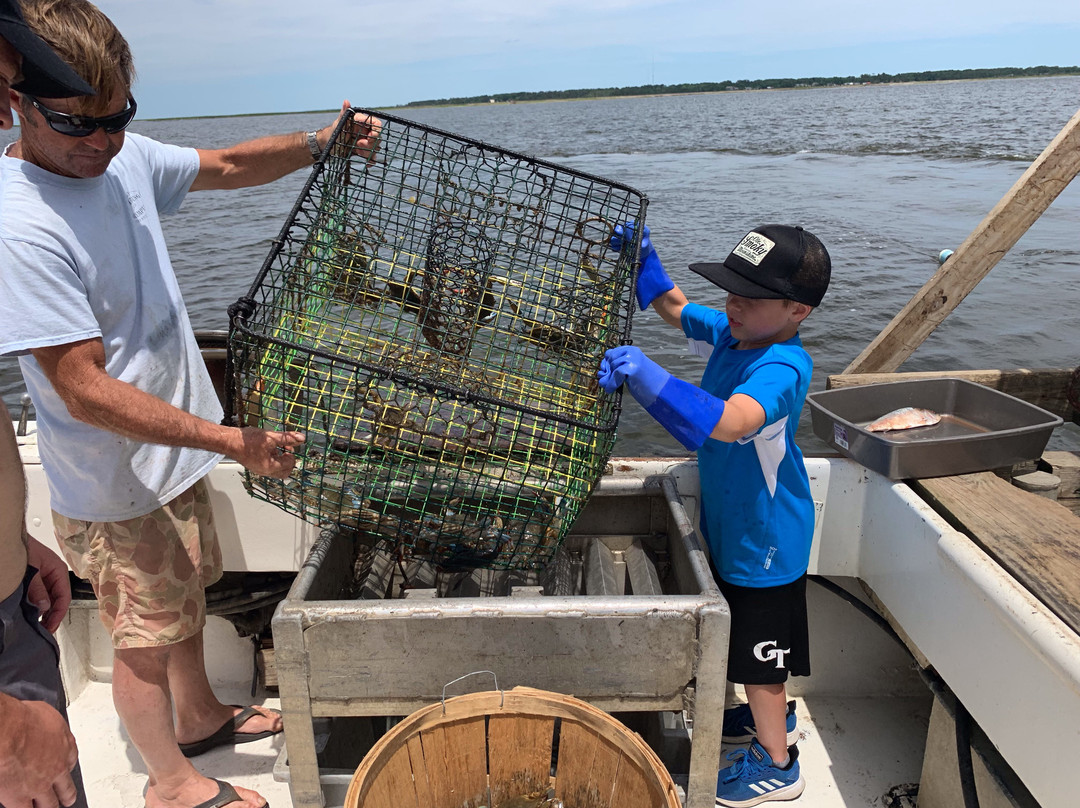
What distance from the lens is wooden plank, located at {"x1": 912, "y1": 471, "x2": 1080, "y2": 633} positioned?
1.87 meters

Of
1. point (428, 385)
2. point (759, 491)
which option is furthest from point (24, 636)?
point (759, 491)

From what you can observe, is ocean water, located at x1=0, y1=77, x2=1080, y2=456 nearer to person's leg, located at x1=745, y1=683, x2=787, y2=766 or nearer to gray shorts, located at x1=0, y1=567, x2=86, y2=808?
person's leg, located at x1=745, y1=683, x2=787, y2=766

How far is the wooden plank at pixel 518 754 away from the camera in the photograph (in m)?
1.79

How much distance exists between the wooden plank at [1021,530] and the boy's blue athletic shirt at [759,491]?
16.1 inches

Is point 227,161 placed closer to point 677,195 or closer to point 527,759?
point 527,759

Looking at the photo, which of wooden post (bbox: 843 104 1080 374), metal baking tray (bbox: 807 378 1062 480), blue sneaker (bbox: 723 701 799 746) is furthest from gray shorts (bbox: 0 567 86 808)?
wooden post (bbox: 843 104 1080 374)

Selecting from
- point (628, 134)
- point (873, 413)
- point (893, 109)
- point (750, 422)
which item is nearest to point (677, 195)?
point (873, 413)

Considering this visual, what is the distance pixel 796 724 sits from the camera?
2.85m

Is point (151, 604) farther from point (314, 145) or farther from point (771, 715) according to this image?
point (771, 715)

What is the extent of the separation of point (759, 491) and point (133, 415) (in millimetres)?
1579

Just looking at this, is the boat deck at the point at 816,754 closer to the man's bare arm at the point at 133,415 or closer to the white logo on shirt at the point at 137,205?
the man's bare arm at the point at 133,415

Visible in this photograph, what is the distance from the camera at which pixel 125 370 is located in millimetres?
2010

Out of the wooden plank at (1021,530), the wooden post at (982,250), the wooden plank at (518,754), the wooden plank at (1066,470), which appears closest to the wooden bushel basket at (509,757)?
the wooden plank at (518,754)

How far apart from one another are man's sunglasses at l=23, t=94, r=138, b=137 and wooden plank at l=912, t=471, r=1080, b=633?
2353 millimetres
